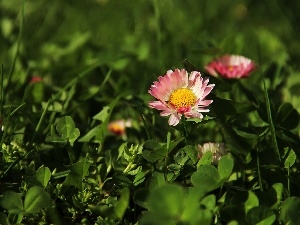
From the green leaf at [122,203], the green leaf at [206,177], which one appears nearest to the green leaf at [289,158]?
the green leaf at [206,177]

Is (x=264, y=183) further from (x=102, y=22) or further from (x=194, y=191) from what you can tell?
(x=102, y=22)

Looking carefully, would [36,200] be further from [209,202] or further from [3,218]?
[209,202]

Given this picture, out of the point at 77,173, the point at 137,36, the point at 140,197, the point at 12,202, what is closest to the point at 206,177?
the point at 140,197

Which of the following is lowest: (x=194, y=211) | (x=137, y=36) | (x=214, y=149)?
(x=137, y=36)

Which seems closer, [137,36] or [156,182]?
[156,182]

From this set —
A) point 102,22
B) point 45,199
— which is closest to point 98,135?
point 45,199

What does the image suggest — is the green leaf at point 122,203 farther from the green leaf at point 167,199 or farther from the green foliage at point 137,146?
the green leaf at point 167,199
